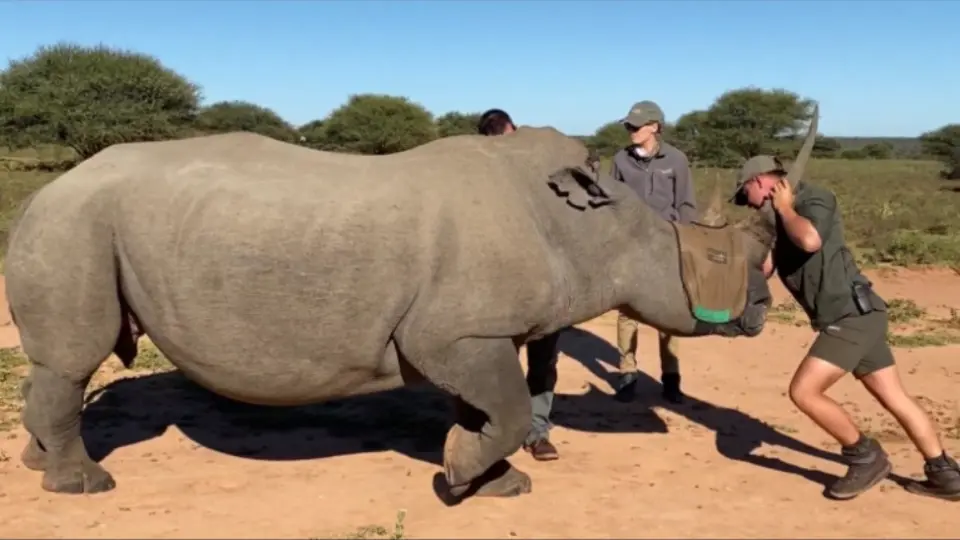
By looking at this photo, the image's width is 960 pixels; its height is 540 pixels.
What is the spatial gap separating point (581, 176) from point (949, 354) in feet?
18.8

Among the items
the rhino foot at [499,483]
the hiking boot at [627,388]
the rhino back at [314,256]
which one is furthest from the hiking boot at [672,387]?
the rhino back at [314,256]

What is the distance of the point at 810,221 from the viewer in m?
5.07

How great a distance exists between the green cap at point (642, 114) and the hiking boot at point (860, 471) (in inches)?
103

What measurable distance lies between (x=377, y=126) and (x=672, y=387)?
3955 cm

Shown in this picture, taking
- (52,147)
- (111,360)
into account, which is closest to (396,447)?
(111,360)

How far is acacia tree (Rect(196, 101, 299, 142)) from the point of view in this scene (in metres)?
43.1

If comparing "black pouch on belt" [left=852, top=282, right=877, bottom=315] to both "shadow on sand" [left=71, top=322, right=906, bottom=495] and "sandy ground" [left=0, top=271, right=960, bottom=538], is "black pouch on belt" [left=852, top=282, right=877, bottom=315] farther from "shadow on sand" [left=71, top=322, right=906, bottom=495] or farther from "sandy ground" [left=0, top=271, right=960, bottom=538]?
"shadow on sand" [left=71, top=322, right=906, bottom=495]

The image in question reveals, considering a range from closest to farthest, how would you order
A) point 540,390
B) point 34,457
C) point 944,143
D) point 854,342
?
point 854,342, point 34,457, point 540,390, point 944,143

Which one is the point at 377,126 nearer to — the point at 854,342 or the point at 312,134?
the point at 312,134

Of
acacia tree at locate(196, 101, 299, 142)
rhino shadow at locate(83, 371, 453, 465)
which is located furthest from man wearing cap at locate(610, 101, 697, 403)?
acacia tree at locate(196, 101, 299, 142)

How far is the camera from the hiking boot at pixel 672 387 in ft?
25.0

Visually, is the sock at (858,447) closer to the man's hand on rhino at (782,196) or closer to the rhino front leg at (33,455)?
the man's hand on rhino at (782,196)

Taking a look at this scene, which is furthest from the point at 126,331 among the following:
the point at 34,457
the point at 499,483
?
the point at 499,483

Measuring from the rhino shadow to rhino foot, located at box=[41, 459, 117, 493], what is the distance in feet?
2.09
